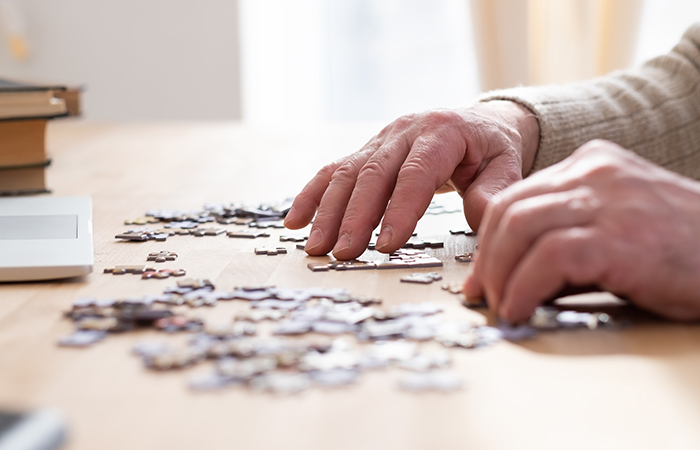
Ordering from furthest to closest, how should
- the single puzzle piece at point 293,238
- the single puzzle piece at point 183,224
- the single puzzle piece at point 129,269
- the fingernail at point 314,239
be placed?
the single puzzle piece at point 183,224 < the single puzzle piece at point 293,238 < the fingernail at point 314,239 < the single puzzle piece at point 129,269

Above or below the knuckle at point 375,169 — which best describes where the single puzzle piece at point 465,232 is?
below

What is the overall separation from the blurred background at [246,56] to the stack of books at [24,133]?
358cm

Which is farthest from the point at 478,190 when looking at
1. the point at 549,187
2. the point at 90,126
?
the point at 90,126

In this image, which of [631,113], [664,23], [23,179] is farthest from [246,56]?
[631,113]

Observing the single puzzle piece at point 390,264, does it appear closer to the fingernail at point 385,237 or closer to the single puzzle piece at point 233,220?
the fingernail at point 385,237

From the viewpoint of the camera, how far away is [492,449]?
2.01ft

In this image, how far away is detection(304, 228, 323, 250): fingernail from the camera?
127 cm

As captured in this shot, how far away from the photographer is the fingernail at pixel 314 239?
1.27 m

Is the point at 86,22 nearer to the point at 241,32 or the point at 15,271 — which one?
the point at 241,32

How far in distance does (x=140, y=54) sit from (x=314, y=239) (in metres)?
4.58

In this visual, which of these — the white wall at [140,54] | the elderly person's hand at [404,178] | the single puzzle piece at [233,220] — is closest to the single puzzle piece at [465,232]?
the elderly person's hand at [404,178]

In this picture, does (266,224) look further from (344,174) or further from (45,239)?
(45,239)

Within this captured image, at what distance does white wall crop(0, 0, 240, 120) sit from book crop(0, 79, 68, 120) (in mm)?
3646

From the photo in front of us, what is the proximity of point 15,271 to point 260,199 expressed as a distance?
0.84m
